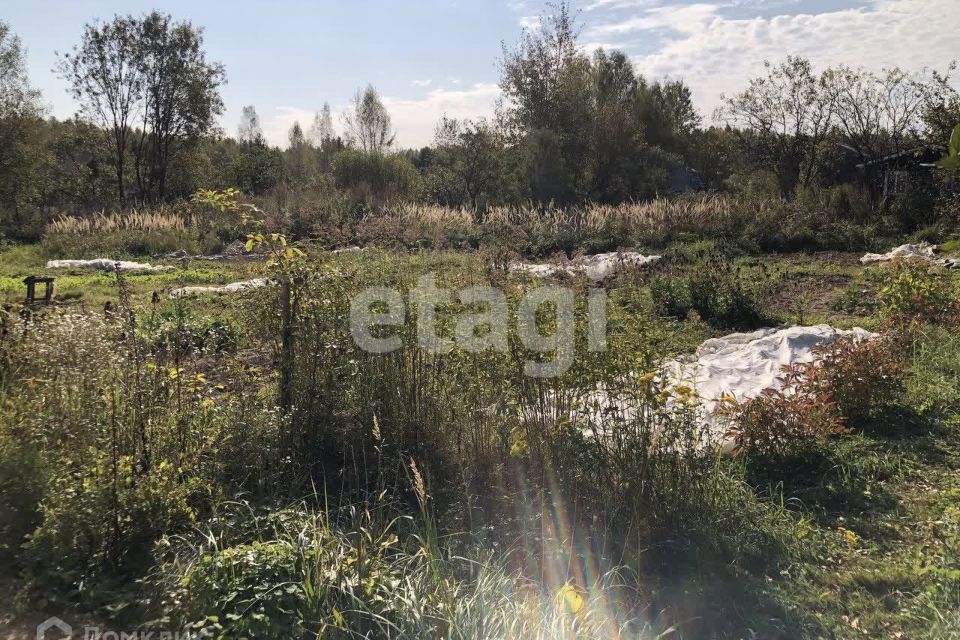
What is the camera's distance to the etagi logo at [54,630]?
198 cm

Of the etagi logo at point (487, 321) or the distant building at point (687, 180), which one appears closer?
the etagi logo at point (487, 321)

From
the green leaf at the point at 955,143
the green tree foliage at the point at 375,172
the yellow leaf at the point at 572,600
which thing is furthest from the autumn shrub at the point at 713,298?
the green tree foliage at the point at 375,172

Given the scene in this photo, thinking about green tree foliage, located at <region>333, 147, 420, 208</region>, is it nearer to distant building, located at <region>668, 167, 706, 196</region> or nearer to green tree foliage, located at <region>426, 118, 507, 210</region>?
green tree foliage, located at <region>426, 118, 507, 210</region>

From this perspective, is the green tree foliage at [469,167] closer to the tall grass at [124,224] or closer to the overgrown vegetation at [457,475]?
the tall grass at [124,224]

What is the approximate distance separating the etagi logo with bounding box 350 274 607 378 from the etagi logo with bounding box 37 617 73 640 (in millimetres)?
1703

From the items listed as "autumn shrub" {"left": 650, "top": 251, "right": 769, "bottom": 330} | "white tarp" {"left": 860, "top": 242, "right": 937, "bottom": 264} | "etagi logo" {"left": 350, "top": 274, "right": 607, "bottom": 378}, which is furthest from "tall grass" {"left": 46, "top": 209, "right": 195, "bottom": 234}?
"white tarp" {"left": 860, "top": 242, "right": 937, "bottom": 264}

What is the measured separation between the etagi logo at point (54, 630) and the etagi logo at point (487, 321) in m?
1.70

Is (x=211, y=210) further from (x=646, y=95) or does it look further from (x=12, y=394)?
(x=646, y=95)

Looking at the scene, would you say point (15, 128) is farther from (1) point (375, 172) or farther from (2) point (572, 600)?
(2) point (572, 600)

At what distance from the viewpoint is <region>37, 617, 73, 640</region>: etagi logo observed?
198 cm

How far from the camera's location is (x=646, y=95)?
28.3 meters

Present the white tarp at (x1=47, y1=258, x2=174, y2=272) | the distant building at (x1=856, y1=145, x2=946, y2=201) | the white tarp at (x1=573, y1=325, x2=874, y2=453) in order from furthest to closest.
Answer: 1. the distant building at (x1=856, y1=145, x2=946, y2=201)
2. the white tarp at (x1=47, y1=258, x2=174, y2=272)
3. the white tarp at (x1=573, y1=325, x2=874, y2=453)

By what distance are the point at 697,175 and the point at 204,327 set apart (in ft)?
86.0

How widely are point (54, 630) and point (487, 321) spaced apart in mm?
2094
